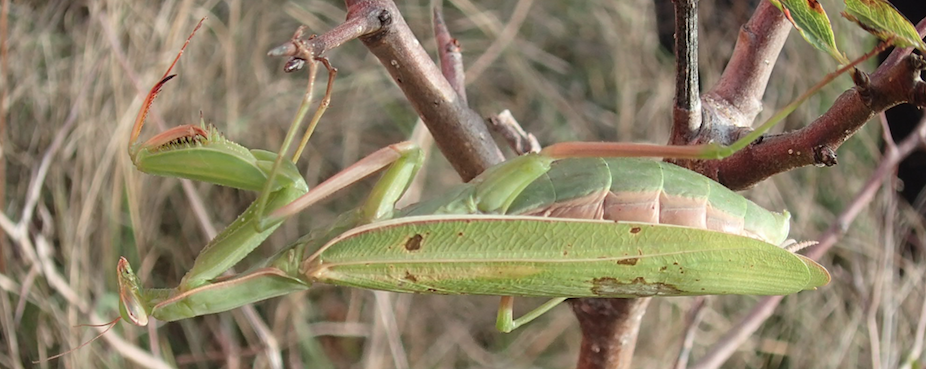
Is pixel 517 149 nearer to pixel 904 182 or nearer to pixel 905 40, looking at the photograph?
pixel 905 40

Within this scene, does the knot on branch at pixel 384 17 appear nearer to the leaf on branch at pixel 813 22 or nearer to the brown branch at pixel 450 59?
the brown branch at pixel 450 59

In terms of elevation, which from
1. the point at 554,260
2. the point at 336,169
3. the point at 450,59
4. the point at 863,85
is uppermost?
the point at 863,85

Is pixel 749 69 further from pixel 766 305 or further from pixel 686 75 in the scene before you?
pixel 766 305

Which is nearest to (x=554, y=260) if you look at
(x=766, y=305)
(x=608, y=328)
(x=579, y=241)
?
(x=579, y=241)

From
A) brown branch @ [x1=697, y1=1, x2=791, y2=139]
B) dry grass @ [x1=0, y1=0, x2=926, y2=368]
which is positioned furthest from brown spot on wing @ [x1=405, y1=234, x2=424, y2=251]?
dry grass @ [x1=0, y1=0, x2=926, y2=368]

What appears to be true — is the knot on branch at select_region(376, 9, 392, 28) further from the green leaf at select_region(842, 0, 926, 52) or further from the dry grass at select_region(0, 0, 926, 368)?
the dry grass at select_region(0, 0, 926, 368)

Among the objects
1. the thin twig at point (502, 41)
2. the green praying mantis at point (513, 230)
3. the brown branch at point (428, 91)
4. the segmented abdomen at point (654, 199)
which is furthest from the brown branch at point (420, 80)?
the thin twig at point (502, 41)
